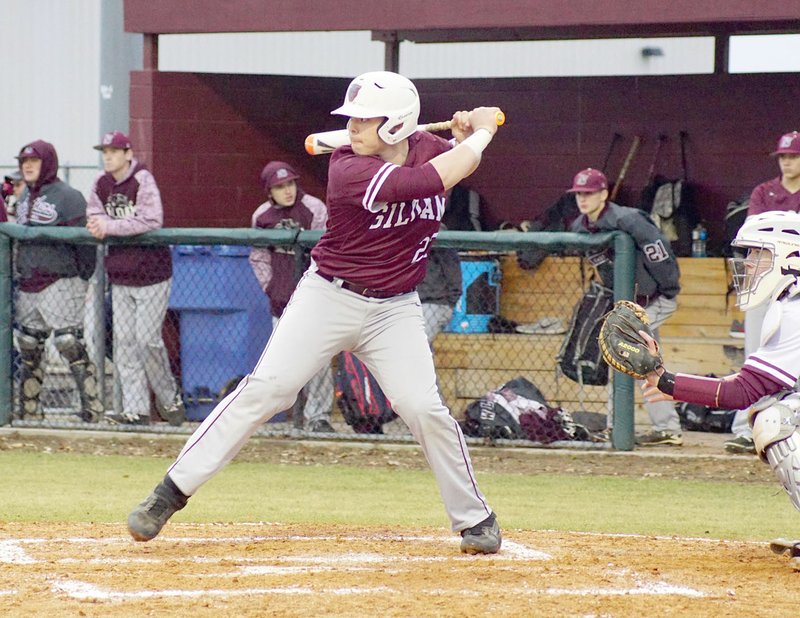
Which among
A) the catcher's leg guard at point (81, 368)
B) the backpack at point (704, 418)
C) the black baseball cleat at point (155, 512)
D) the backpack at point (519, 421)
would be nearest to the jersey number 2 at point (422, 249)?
the black baseball cleat at point (155, 512)

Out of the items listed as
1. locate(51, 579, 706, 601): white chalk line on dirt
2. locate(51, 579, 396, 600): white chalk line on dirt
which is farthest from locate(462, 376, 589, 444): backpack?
locate(51, 579, 396, 600): white chalk line on dirt

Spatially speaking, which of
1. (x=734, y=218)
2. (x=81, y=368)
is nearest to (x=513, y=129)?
(x=734, y=218)

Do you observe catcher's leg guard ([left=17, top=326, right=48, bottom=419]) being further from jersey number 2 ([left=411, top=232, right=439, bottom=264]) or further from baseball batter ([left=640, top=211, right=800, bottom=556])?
baseball batter ([left=640, top=211, right=800, bottom=556])

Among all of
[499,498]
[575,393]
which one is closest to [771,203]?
[575,393]

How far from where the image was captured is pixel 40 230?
9258mm

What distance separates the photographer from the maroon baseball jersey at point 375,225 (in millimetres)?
5199

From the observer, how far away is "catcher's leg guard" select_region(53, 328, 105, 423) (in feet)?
30.8

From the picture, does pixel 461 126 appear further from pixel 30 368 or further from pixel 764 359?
pixel 30 368

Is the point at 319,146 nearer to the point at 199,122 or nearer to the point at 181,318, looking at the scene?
the point at 181,318

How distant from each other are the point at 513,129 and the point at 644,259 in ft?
13.1

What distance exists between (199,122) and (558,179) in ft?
11.1

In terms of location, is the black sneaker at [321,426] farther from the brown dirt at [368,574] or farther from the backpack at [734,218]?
the backpack at [734,218]

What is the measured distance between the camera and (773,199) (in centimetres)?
878

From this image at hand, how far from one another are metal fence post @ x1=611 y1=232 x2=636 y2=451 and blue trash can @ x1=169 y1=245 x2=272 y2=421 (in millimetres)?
2456
